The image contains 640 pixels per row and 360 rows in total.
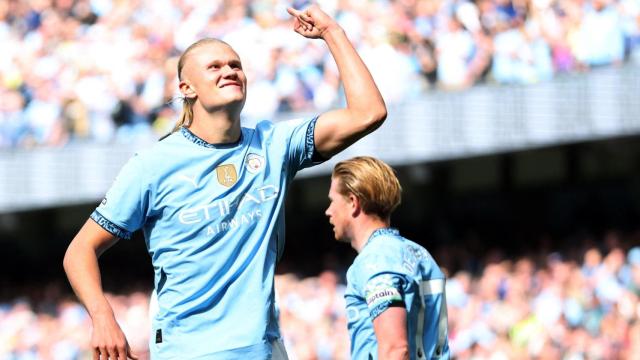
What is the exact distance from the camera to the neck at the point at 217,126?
4.07 meters

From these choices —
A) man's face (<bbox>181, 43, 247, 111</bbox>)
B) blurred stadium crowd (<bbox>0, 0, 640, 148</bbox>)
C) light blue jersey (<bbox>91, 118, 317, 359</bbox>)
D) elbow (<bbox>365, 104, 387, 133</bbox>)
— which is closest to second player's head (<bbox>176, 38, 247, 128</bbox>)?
man's face (<bbox>181, 43, 247, 111</bbox>)

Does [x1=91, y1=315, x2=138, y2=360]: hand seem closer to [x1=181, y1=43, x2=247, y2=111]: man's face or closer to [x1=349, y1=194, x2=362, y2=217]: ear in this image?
[x1=181, y1=43, x2=247, y2=111]: man's face

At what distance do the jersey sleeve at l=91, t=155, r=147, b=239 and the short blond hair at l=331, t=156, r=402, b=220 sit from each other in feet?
2.33

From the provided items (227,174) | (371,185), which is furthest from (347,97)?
(227,174)

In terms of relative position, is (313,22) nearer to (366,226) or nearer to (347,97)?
(347,97)

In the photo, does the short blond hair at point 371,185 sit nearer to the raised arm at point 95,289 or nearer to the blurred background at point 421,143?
the raised arm at point 95,289

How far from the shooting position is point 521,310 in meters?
11.4

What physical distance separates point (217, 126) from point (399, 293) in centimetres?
80

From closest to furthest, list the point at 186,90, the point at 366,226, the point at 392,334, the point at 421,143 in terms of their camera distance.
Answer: the point at 392,334
the point at 186,90
the point at 366,226
the point at 421,143

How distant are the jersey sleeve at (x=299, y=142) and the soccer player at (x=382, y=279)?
6.5 inches

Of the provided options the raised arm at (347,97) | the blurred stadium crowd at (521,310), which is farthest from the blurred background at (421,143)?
the raised arm at (347,97)

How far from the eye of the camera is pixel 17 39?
1644 centimetres

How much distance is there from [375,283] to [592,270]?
7803 millimetres

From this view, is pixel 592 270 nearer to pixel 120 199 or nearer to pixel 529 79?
pixel 529 79
